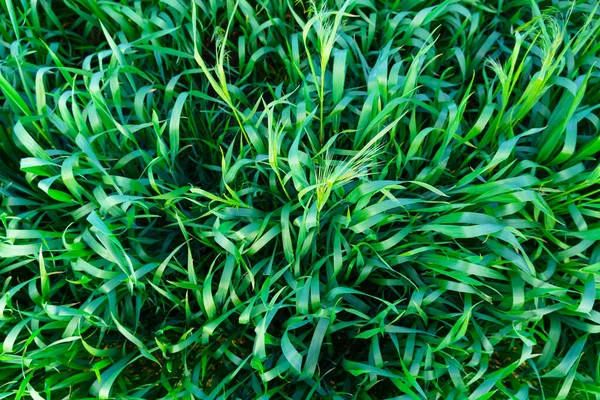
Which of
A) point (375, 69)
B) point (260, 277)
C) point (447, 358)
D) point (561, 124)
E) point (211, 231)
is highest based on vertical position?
point (375, 69)

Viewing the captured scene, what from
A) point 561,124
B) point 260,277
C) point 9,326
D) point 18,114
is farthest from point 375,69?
point 9,326

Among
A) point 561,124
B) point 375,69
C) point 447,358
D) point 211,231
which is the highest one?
point 375,69

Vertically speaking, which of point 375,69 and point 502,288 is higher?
point 375,69

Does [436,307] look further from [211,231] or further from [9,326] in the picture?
[9,326]

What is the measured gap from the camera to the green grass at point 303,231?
93cm

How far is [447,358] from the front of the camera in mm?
966

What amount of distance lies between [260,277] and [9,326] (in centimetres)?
51

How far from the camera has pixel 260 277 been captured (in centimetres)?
103

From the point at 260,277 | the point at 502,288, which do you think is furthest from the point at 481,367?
the point at 260,277

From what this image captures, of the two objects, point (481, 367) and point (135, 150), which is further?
point (135, 150)

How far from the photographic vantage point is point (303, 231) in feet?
2.99

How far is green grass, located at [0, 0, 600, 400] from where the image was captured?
931 mm

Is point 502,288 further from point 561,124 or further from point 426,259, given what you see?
point 561,124

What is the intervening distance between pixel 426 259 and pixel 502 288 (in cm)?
18
